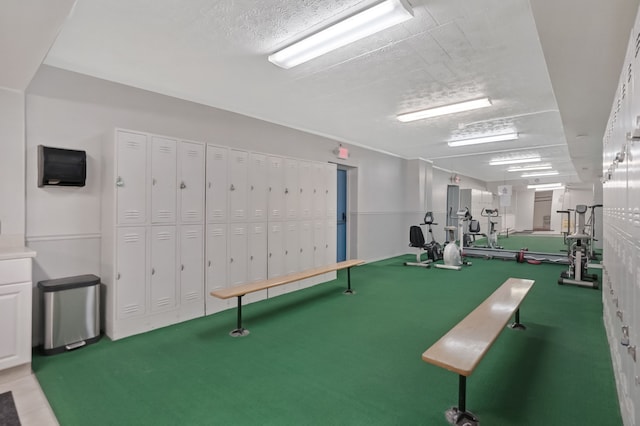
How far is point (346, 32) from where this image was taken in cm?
259

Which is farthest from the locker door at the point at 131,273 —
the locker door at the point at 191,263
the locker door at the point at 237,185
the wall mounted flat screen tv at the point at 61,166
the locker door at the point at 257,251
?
the locker door at the point at 257,251

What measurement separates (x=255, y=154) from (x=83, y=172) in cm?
214

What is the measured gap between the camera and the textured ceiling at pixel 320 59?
8.00 ft

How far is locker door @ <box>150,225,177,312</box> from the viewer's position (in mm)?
3686

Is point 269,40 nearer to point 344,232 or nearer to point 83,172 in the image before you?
point 83,172

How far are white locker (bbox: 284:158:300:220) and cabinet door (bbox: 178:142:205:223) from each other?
1495mm

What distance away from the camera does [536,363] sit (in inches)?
114

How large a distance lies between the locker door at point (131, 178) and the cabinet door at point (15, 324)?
1.01m

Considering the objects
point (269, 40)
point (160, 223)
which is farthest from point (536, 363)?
point (160, 223)

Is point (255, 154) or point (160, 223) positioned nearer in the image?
point (160, 223)

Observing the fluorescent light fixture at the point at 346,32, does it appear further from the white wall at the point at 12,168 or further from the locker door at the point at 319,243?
the locker door at the point at 319,243

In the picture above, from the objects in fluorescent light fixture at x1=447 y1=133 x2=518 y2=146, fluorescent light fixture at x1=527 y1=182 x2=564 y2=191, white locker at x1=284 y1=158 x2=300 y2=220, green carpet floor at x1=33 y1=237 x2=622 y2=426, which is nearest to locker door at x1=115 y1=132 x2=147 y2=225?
green carpet floor at x1=33 y1=237 x2=622 y2=426

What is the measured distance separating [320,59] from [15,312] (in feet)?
11.5

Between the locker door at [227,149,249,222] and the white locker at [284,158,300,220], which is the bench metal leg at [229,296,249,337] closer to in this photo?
the locker door at [227,149,249,222]
